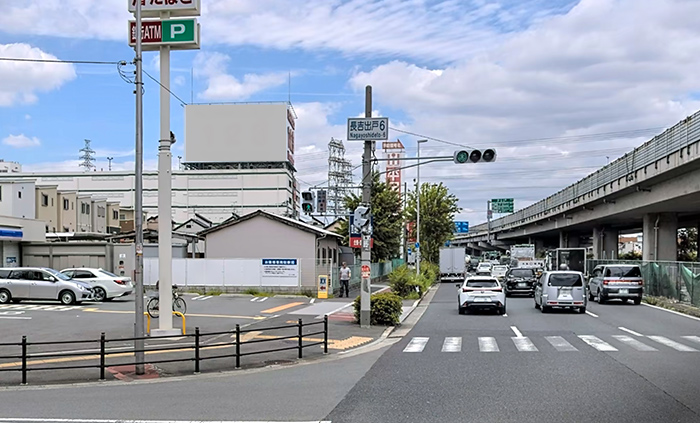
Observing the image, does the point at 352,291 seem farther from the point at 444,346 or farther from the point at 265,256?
the point at 444,346

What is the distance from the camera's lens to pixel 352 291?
41.6 m

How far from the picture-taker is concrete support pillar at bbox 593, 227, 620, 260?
64.6 m

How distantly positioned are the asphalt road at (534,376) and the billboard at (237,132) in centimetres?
7746

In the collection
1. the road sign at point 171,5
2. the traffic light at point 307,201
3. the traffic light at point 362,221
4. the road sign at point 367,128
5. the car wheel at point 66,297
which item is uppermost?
the road sign at point 171,5

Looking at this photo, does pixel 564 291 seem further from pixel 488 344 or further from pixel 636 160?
pixel 636 160

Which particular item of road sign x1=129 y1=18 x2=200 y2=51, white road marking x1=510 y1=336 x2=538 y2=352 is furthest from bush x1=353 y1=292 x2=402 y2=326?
road sign x1=129 y1=18 x2=200 y2=51

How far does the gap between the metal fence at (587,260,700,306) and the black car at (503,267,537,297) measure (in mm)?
6105

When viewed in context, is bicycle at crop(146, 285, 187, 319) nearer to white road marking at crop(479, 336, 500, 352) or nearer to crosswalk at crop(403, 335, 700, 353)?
crosswalk at crop(403, 335, 700, 353)

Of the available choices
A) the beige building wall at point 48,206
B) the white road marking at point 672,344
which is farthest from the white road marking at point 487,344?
the beige building wall at point 48,206

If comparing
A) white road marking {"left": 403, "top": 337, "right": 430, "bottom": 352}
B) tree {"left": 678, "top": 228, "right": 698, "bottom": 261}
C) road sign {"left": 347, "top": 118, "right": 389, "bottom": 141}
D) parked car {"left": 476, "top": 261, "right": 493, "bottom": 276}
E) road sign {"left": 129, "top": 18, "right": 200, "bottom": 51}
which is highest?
road sign {"left": 129, "top": 18, "right": 200, "bottom": 51}

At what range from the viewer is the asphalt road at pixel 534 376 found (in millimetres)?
9492

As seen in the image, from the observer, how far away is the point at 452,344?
1792 centimetres

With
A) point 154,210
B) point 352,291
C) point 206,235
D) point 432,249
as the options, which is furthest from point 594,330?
point 154,210

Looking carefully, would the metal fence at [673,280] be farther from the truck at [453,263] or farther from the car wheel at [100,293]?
the car wheel at [100,293]
